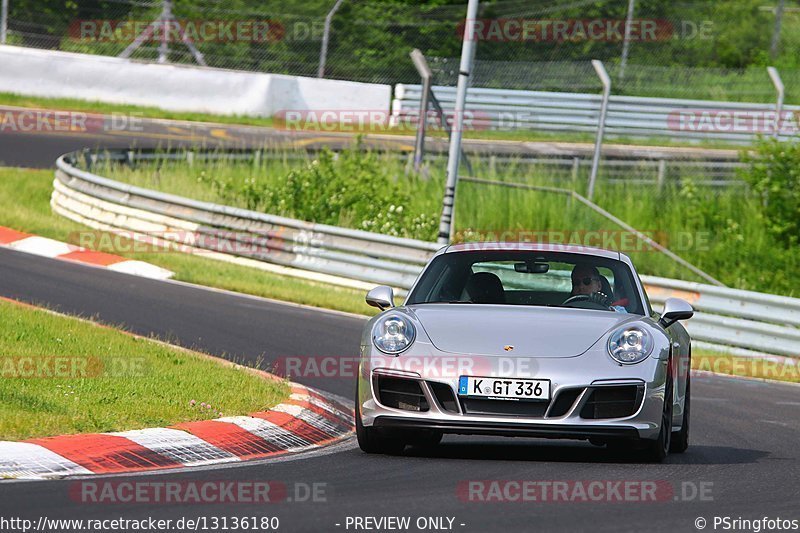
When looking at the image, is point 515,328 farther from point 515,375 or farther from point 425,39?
point 425,39

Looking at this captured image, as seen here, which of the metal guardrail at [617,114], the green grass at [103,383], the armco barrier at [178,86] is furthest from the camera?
the armco barrier at [178,86]

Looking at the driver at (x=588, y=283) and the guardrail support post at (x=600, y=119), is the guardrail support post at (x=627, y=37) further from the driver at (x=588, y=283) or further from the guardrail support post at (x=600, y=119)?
the driver at (x=588, y=283)

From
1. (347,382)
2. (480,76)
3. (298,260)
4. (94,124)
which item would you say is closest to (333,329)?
(347,382)

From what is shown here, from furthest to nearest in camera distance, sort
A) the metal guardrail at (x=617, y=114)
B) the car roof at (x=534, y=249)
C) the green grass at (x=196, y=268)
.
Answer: the metal guardrail at (x=617, y=114) → the green grass at (x=196, y=268) → the car roof at (x=534, y=249)

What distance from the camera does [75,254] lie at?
19688 mm

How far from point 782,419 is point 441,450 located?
3880mm

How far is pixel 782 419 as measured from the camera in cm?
1148

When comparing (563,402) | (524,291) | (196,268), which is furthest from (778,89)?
(563,402)

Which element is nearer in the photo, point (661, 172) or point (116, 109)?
point (661, 172)

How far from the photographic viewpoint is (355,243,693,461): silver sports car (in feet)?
25.5

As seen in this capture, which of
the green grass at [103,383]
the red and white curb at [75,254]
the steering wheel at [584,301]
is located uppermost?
the steering wheel at [584,301]

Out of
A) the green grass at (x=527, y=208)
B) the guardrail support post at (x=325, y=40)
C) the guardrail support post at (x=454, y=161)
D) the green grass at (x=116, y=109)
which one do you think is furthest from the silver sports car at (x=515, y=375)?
the green grass at (x=116, y=109)

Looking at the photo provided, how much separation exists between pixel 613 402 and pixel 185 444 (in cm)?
225

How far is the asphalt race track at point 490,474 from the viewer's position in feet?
19.5
